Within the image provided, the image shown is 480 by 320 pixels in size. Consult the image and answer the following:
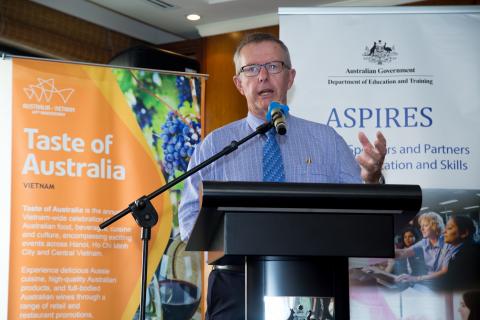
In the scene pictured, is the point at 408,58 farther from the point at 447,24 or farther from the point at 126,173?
the point at 126,173

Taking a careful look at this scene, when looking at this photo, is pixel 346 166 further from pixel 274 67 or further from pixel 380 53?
pixel 380 53

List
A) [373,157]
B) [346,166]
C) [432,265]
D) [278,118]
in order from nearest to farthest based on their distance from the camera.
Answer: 1. [278,118]
2. [373,157]
3. [346,166]
4. [432,265]

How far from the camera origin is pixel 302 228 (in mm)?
1354

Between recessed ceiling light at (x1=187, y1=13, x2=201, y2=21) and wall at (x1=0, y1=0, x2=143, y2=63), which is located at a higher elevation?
recessed ceiling light at (x1=187, y1=13, x2=201, y2=21)

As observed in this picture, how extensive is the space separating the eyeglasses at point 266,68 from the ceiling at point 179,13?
3900 millimetres

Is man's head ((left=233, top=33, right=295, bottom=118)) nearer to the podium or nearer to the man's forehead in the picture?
the man's forehead

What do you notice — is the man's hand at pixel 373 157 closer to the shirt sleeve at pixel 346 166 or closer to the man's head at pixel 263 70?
the shirt sleeve at pixel 346 166

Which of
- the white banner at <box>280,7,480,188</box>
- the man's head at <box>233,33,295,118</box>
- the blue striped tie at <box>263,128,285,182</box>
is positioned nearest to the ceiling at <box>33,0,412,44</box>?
the white banner at <box>280,7,480,188</box>

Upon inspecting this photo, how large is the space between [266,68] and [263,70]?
1 cm

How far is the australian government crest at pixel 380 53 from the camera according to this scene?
3.56 meters

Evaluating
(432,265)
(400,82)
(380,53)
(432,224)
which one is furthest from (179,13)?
(432,265)

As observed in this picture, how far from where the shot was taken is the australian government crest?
356cm

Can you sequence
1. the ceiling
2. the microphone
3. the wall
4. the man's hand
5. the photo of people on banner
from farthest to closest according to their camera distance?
the ceiling, the wall, the photo of people on banner, the man's hand, the microphone

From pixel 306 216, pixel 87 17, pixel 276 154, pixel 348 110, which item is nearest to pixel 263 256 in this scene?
pixel 306 216
